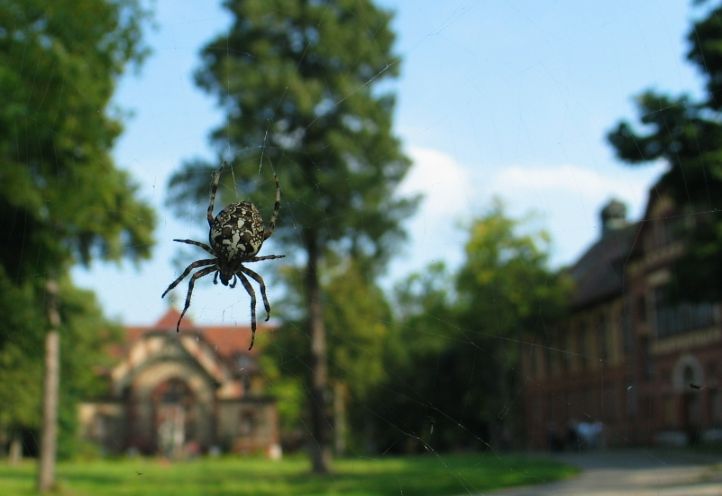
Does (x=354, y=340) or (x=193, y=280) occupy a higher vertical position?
(x=354, y=340)

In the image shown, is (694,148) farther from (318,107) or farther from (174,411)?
(174,411)

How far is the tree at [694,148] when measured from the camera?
16.2m

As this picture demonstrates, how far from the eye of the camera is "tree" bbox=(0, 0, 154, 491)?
45.5 feet

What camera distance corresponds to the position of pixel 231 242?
7.77m

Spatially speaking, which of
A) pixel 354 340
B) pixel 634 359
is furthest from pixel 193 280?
pixel 634 359

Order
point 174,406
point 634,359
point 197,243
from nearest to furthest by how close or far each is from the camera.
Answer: point 197,243
point 634,359
point 174,406

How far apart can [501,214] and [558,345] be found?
14615 mm

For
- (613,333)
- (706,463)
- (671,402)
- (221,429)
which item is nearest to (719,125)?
(706,463)

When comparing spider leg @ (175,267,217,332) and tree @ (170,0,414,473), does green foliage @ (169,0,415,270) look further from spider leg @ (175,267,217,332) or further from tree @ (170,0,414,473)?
spider leg @ (175,267,217,332)

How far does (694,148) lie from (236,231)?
12177 mm

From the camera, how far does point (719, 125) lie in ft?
51.8

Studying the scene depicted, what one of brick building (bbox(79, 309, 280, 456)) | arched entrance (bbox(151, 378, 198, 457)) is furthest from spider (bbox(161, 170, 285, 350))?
arched entrance (bbox(151, 378, 198, 457))

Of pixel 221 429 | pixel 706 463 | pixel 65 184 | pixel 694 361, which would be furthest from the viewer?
pixel 221 429

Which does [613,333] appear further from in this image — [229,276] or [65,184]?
[229,276]
